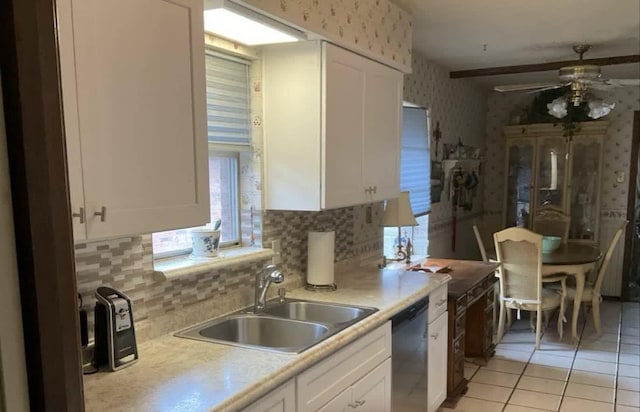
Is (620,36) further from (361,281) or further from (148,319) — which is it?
(148,319)

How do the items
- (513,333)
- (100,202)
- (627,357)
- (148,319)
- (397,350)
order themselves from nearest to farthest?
(100,202) → (148,319) → (397,350) → (627,357) → (513,333)

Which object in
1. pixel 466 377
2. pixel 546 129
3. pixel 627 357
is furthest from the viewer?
pixel 546 129

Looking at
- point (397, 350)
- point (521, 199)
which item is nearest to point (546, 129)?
point (521, 199)

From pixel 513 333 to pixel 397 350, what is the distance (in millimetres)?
2653

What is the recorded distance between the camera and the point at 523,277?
4277mm

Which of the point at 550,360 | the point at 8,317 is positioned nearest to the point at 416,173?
the point at 550,360

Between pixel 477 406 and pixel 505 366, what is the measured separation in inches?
30.4

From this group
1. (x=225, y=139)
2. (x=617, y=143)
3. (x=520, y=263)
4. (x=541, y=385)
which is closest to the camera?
(x=225, y=139)

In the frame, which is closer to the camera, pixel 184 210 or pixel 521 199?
pixel 184 210

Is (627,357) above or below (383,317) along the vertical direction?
below

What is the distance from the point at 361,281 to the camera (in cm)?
289

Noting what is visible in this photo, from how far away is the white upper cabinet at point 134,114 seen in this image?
128 centimetres

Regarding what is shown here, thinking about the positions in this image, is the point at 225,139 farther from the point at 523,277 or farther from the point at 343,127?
the point at 523,277

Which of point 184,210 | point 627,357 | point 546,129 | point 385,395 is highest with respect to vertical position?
point 546,129
